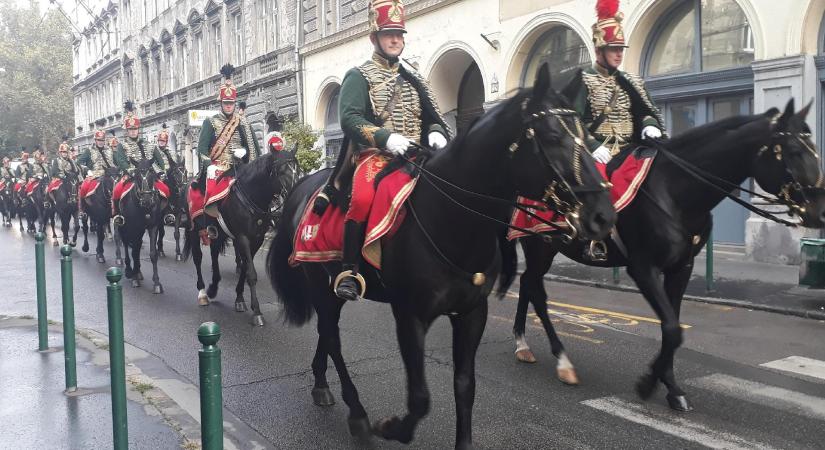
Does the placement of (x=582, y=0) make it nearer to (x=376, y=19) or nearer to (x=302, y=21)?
(x=376, y=19)

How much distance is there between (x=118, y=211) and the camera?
42.2 feet

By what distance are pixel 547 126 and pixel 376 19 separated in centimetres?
183

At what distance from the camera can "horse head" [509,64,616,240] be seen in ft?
10.9

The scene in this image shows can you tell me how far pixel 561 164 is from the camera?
337 centimetres

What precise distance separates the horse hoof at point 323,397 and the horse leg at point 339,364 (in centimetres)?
8

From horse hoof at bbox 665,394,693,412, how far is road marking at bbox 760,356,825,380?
1.56 meters

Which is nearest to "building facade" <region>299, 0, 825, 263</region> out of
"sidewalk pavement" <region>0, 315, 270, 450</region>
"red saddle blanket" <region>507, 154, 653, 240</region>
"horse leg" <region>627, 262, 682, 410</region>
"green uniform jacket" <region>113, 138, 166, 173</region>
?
"red saddle blanket" <region>507, 154, 653, 240</region>

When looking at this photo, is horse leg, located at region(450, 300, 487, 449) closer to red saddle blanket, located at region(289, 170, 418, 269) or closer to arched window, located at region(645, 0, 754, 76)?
red saddle blanket, located at region(289, 170, 418, 269)

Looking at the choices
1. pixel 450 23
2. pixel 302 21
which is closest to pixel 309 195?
pixel 450 23

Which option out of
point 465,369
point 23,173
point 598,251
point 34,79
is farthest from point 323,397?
point 34,79

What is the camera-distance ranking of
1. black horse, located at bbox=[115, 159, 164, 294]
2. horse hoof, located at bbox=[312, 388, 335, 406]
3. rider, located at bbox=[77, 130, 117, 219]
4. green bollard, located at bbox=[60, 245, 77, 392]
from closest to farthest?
horse hoof, located at bbox=[312, 388, 335, 406] → green bollard, located at bbox=[60, 245, 77, 392] → black horse, located at bbox=[115, 159, 164, 294] → rider, located at bbox=[77, 130, 117, 219]

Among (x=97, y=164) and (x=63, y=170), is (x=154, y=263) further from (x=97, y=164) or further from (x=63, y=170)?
(x=63, y=170)

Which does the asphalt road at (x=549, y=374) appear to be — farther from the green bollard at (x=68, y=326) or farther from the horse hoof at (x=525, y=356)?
the green bollard at (x=68, y=326)

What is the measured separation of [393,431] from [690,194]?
2839 millimetres
